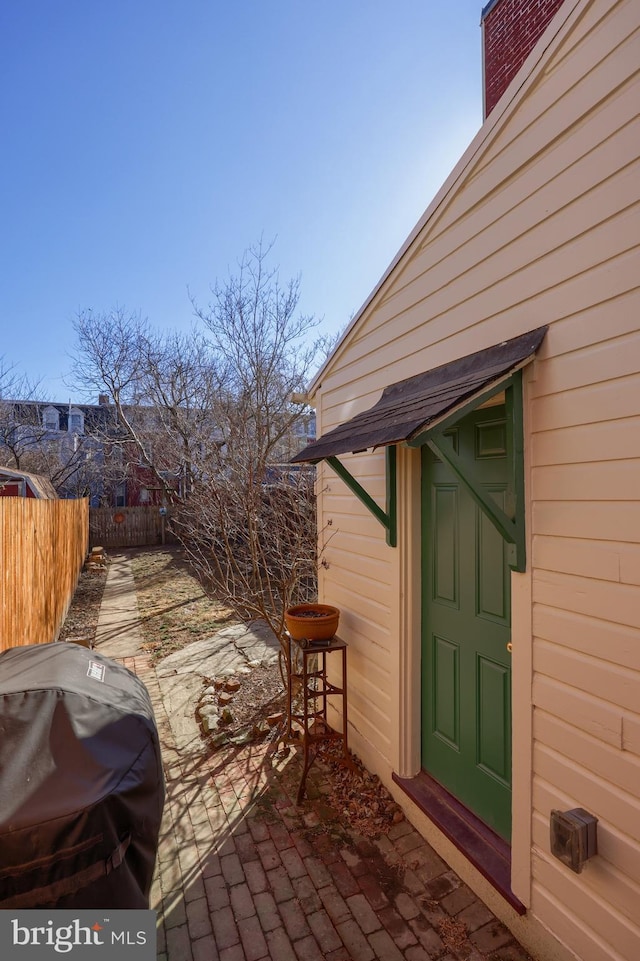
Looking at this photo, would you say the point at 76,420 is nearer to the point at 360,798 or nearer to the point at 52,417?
the point at 52,417

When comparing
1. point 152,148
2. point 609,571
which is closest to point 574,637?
point 609,571

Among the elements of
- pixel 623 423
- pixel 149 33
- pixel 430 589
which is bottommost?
pixel 430 589

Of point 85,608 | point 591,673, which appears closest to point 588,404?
point 591,673

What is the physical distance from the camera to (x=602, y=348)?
172 centimetres

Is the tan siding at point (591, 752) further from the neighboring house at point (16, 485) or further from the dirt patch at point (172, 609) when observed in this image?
the neighboring house at point (16, 485)

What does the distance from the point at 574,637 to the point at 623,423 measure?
0.89m

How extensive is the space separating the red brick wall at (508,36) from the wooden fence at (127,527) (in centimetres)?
1481

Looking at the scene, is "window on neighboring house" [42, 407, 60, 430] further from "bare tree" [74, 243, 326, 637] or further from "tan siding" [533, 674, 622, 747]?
"tan siding" [533, 674, 622, 747]

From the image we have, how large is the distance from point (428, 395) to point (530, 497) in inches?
29.4

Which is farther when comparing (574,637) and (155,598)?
(155,598)

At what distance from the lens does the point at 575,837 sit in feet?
5.47

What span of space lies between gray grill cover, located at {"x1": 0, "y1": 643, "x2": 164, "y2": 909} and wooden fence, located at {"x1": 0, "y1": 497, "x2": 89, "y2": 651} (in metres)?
2.24

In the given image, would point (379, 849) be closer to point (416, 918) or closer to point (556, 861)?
point (416, 918)

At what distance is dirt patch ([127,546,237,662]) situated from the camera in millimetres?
6871
